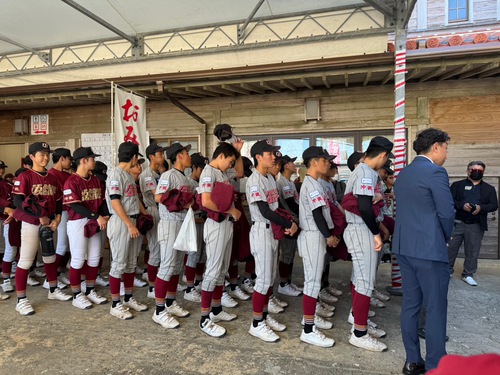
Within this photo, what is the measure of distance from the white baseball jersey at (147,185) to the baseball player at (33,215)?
104cm

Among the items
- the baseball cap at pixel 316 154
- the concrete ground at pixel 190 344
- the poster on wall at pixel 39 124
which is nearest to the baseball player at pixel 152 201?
the concrete ground at pixel 190 344

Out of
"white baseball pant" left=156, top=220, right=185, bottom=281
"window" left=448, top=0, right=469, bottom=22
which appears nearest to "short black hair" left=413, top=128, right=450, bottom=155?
"white baseball pant" left=156, top=220, right=185, bottom=281

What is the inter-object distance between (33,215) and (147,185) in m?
1.30

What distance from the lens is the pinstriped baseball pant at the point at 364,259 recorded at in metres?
3.05

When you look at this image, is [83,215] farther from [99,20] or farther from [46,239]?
[99,20]

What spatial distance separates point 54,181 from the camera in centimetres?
432

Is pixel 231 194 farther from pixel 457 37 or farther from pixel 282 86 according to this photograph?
pixel 457 37

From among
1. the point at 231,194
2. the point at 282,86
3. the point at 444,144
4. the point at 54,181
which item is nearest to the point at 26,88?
the point at 54,181

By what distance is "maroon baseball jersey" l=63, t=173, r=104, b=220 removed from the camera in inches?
151

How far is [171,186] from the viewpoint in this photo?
374 centimetres

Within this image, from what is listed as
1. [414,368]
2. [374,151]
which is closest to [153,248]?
[374,151]

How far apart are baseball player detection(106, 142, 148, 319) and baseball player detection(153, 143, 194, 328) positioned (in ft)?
1.07

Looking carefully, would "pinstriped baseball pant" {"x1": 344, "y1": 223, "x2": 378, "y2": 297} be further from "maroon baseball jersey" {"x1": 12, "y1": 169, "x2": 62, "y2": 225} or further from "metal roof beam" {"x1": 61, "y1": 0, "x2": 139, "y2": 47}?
"metal roof beam" {"x1": 61, "y1": 0, "x2": 139, "y2": 47}

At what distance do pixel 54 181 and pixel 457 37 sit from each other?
610 centimetres
